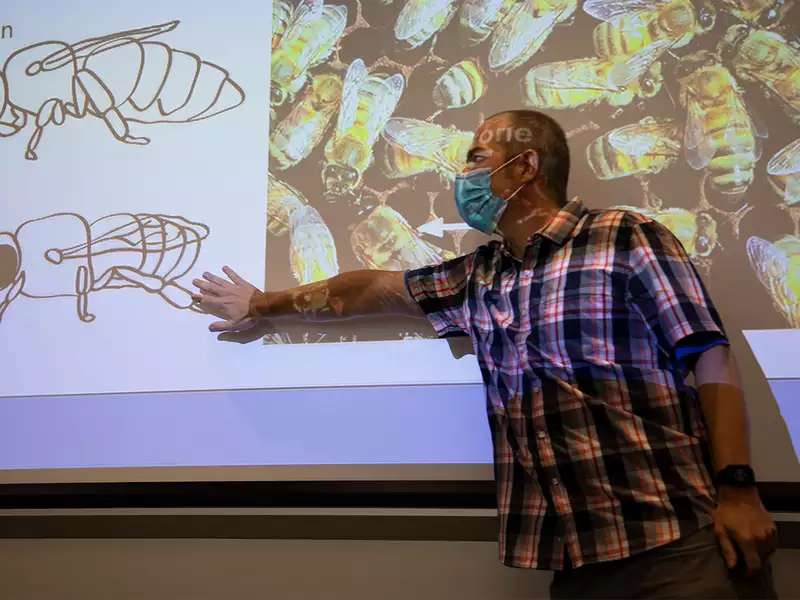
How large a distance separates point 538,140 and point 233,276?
0.68 m

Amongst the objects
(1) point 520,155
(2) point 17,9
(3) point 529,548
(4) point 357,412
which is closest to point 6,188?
(2) point 17,9

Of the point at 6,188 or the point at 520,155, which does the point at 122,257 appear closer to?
the point at 6,188

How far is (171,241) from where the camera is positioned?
1676 millimetres

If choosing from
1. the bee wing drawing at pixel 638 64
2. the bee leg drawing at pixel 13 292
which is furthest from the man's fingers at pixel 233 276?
the bee wing drawing at pixel 638 64

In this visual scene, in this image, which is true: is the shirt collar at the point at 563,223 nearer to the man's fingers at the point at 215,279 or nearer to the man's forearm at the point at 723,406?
the man's forearm at the point at 723,406

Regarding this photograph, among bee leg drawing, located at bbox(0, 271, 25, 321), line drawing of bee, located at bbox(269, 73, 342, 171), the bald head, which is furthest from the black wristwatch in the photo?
bee leg drawing, located at bbox(0, 271, 25, 321)

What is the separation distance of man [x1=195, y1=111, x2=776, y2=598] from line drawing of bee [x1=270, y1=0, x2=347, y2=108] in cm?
47

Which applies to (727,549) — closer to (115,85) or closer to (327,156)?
(327,156)

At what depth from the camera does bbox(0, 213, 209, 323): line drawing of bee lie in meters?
1.66

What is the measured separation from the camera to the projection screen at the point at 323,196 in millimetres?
1479

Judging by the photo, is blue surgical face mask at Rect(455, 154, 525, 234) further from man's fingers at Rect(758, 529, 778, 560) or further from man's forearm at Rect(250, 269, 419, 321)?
man's fingers at Rect(758, 529, 778, 560)

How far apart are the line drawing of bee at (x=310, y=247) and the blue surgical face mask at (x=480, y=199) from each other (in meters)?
0.30

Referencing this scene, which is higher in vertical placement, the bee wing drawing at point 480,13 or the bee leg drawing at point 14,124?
the bee wing drawing at point 480,13

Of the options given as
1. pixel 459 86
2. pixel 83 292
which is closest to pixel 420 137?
pixel 459 86
